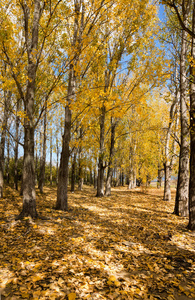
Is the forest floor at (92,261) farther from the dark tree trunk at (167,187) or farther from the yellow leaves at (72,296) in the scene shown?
the dark tree trunk at (167,187)

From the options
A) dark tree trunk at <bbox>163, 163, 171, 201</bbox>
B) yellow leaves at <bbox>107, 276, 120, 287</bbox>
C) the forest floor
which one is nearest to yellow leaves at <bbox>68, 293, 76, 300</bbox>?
the forest floor

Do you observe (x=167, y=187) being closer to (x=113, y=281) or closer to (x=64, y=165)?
(x=64, y=165)

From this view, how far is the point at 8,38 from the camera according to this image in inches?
194

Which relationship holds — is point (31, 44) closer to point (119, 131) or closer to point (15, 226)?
point (15, 226)

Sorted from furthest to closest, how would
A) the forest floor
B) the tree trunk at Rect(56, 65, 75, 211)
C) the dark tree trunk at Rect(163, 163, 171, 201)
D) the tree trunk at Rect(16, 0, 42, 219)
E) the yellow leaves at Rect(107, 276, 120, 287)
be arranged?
the dark tree trunk at Rect(163, 163, 171, 201)
the tree trunk at Rect(56, 65, 75, 211)
the tree trunk at Rect(16, 0, 42, 219)
the yellow leaves at Rect(107, 276, 120, 287)
the forest floor

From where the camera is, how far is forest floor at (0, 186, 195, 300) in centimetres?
243

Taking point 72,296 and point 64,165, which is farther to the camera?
point 64,165

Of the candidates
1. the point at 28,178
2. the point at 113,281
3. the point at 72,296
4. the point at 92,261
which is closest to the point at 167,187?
the point at 28,178

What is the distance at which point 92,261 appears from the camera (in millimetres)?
3254

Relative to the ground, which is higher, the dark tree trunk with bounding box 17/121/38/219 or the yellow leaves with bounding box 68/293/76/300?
the dark tree trunk with bounding box 17/121/38/219

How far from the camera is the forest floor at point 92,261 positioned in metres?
2.43

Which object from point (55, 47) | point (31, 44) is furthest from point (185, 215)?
point (55, 47)

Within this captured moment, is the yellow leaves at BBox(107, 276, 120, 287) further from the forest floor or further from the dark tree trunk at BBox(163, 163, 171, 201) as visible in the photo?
the dark tree trunk at BBox(163, 163, 171, 201)

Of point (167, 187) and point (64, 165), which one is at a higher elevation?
point (64, 165)
